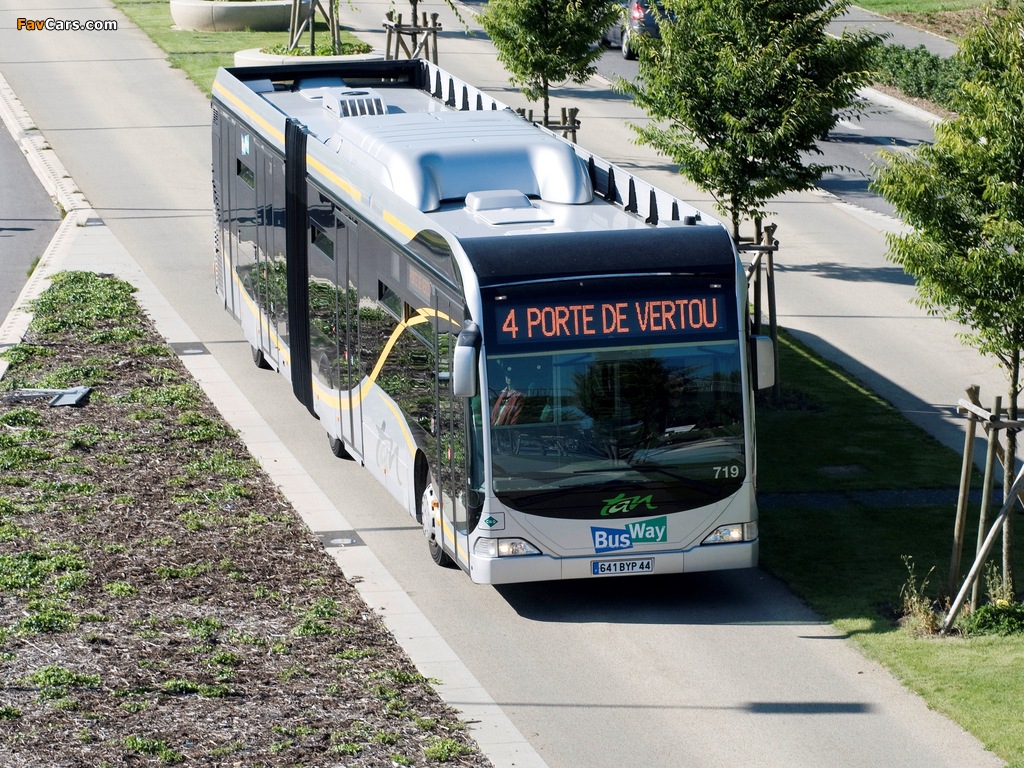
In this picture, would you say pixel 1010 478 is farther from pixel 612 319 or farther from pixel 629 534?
pixel 612 319

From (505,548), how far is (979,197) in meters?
4.74

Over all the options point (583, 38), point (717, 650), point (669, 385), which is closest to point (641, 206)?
point (669, 385)

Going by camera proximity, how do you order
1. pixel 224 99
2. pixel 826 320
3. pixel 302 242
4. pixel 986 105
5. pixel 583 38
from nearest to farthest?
pixel 986 105 < pixel 302 242 < pixel 224 99 < pixel 826 320 < pixel 583 38

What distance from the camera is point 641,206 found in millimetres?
14820

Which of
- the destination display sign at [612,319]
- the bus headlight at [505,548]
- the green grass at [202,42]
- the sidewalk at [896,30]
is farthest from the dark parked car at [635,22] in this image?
the bus headlight at [505,548]

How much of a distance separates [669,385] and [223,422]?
7095 millimetres

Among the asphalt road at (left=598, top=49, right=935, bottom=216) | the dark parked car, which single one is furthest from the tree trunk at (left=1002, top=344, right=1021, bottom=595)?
the dark parked car

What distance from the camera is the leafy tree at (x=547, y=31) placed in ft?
90.0

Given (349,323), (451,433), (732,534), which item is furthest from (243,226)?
(732,534)

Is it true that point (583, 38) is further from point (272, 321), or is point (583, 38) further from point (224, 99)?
point (272, 321)

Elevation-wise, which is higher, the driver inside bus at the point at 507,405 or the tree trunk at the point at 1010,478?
the driver inside bus at the point at 507,405

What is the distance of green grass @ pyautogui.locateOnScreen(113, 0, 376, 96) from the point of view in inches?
1593

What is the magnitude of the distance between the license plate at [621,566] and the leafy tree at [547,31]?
636 inches
